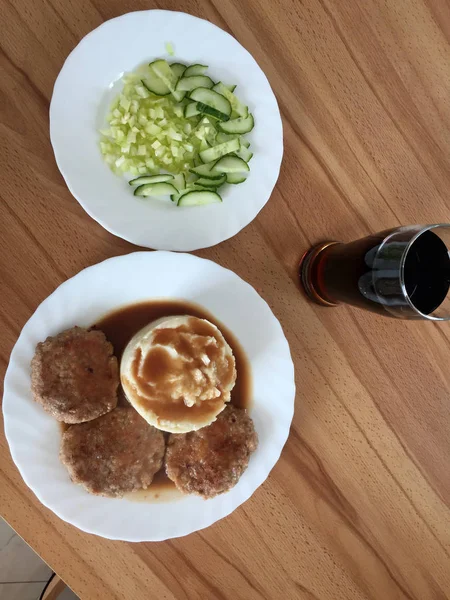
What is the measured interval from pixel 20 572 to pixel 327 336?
7.62 ft

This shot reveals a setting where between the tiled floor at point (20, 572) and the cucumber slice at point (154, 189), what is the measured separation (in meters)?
2.21

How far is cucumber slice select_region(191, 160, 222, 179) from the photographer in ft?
6.23

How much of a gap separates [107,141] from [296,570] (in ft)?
6.47

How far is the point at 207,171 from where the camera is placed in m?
1.91

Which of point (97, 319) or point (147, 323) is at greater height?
point (97, 319)

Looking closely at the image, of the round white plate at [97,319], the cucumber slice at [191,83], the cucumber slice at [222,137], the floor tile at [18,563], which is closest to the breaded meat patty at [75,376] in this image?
the round white plate at [97,319]

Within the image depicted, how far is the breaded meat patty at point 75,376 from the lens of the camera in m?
1.76

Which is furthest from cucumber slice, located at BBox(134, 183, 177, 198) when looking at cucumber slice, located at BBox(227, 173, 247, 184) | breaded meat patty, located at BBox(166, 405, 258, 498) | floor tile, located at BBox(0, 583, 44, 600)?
floor tile, located at BBox(0, 583, 44, 600)

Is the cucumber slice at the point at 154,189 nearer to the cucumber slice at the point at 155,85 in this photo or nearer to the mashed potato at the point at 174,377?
the cucumber slice at the point at 155,85

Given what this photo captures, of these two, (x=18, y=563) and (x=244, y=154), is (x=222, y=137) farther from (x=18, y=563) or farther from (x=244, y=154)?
(x=18, y=563)

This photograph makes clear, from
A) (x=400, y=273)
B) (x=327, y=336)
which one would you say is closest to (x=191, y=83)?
(x=400, y=273)

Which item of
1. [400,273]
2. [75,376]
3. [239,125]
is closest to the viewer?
[400,273]

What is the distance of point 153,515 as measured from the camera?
6.33 ft

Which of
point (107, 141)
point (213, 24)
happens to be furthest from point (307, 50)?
point (107, 141)
